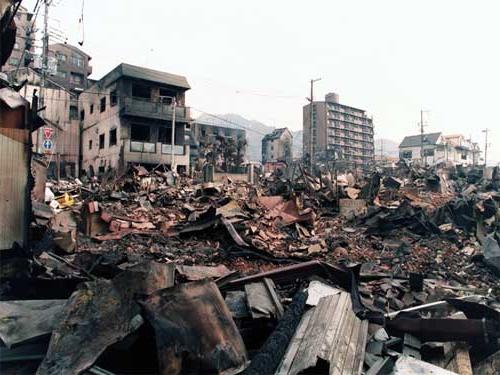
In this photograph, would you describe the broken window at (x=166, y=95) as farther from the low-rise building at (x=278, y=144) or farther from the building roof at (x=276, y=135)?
the building roof at (x=276, y=135)

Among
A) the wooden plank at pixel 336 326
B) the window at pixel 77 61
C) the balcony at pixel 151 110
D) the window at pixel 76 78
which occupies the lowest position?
the wooden plank at pixel 336 326

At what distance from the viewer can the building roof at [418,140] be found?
61.4 metres

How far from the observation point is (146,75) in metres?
27.9

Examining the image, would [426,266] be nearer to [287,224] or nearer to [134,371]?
[287,224]

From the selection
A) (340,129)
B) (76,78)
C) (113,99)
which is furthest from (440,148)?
(76,78)

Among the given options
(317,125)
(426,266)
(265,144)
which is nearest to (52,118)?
(426,266)

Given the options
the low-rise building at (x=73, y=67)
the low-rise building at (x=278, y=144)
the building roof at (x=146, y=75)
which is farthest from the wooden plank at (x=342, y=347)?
the low-rise building at (x=278, y=144)

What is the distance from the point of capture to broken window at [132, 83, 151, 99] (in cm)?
2796

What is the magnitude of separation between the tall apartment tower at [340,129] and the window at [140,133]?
40.0 meters

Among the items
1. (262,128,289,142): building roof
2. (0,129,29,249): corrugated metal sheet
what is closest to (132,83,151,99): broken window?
(0,129,29,249): corrugated metal sheet

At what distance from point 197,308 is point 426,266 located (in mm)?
5738

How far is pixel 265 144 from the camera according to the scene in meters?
67.1

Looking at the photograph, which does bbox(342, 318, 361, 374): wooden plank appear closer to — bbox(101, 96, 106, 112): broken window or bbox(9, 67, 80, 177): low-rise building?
bbox(101, 96, 106, 112): broken window

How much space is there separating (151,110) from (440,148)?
5412cm
